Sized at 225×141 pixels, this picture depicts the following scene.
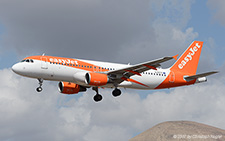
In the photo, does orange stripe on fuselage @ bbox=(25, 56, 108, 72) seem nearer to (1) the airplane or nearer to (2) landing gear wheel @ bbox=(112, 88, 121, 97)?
(1) the airplane

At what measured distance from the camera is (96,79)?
44.5 metres

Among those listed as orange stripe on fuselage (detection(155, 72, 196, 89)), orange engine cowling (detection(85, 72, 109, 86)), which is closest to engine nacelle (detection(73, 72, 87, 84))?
orange engine cowling (detection(85, 72, 109, 86))

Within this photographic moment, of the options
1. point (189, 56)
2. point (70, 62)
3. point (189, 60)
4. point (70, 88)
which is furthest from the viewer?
point (189, 56)

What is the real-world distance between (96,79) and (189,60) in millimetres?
17598

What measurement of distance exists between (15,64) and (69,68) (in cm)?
640

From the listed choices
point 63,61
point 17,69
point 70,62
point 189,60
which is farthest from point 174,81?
point 17,69

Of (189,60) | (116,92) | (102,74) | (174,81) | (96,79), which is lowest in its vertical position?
(116,92)

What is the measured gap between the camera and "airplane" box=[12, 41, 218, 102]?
4347 centimetres

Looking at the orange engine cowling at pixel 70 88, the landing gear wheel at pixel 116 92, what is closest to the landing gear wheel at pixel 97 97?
the orange engine cowling at pixel 70 88

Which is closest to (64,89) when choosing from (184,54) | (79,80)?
(79,80)

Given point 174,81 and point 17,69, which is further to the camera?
point 174,81

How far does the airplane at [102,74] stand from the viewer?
143 ft

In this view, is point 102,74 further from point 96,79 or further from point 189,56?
point 189,56

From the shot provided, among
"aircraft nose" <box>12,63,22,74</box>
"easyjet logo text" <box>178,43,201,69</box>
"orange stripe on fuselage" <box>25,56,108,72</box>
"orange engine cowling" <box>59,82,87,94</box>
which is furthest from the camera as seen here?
"easyjet logo text" <box>178,43,201,69</box>
